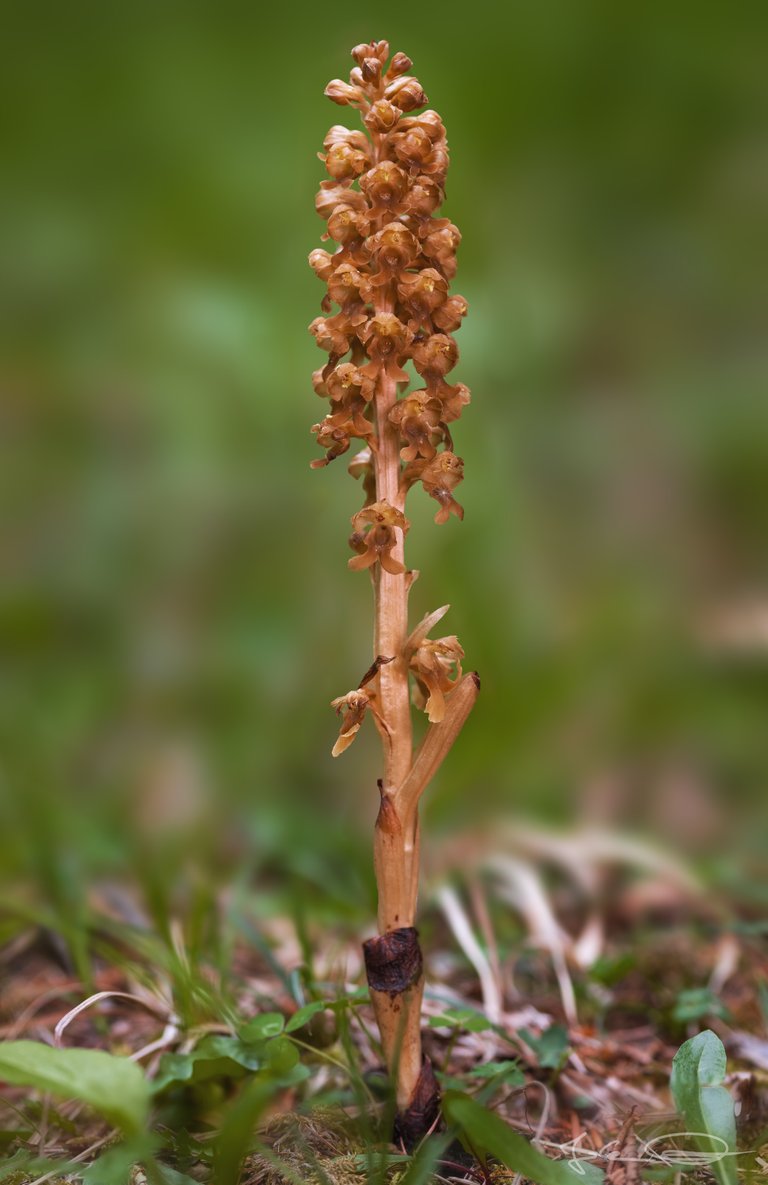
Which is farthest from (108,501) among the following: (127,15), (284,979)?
(284,979)

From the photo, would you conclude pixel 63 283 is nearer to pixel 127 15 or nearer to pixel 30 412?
pixel 30 412

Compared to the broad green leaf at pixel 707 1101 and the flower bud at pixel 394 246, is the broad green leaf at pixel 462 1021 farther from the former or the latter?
the flower bud at pixel 394 246

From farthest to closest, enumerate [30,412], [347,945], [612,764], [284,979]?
[30,412] → [612,764] → [347,945] → [284,979]

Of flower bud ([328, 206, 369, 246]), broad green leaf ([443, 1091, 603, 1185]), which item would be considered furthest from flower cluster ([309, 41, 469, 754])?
broad green leaf ([443, 1091, 603, 1185])

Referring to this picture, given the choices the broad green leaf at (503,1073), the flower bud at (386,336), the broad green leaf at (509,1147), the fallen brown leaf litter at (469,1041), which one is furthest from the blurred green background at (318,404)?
the broad green leaf at (509,1147)

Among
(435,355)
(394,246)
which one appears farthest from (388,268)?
(435,355)
